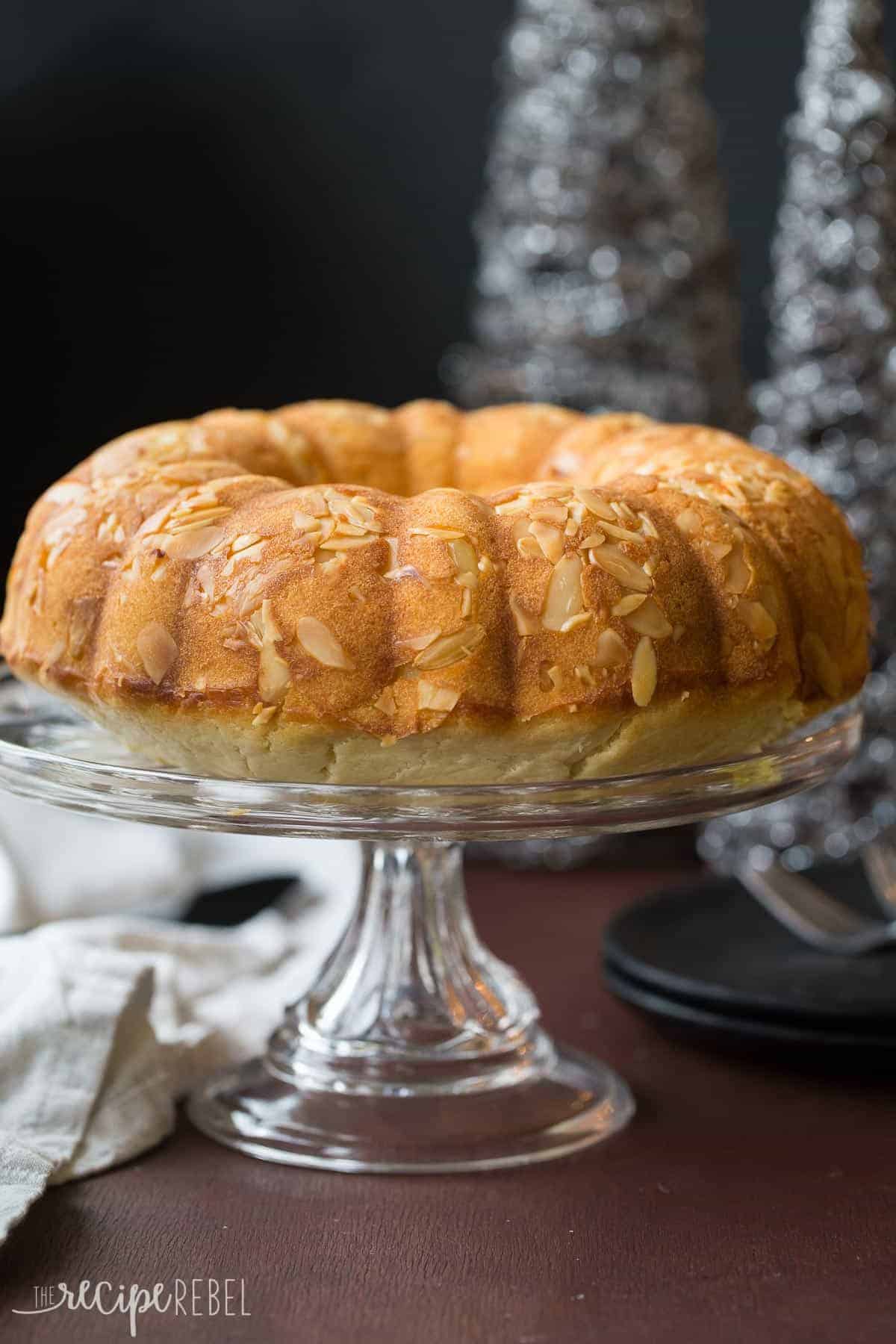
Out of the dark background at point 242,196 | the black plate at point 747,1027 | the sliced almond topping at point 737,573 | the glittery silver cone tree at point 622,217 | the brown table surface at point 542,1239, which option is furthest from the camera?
the dark background at point 242,196

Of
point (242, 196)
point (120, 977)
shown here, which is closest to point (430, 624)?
point (120, 977)

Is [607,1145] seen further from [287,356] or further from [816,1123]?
[287,356]

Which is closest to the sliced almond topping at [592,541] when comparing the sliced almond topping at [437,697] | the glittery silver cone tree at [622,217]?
the sliced almond topping at [437,697]

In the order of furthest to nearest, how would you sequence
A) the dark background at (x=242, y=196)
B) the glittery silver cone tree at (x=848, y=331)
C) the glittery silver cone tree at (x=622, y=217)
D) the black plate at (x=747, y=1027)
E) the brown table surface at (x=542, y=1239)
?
the dark background at (x=242, y=196)
the glittery silver cone tree at (x=622, y=217)
the glittery silver cone tree at (x=848, y=331)
the black plate at (x=747, y=1027)
the brown table surface at (x=542, y=1239)

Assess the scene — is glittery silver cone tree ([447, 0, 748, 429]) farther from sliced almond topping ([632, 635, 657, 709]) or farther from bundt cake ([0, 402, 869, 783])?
sliced almond topping ([632, 635, 657, 709])

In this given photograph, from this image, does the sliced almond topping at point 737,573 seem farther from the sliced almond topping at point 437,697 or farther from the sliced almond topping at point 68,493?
the sliced almond topping at point 68,493
